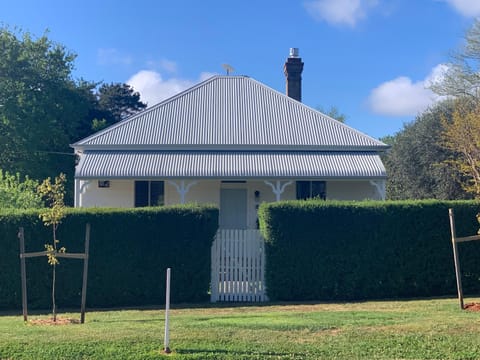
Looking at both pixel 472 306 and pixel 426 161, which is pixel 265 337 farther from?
pixel 426 161

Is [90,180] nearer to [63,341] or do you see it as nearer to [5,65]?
[63,341]

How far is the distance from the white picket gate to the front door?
8.66 meters

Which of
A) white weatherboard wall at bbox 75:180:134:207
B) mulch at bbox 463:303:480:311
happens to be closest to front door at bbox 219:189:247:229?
white weatherboard wall at bbox 75:180:134:207

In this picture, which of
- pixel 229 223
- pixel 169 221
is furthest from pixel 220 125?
pixel 169 221

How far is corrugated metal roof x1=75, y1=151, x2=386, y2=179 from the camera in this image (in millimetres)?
→ 19156

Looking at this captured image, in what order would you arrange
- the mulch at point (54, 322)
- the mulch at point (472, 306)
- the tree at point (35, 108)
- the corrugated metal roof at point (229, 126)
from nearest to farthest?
the mulch at point (54, 322) < the mulch at point (472, 306) < the corrugated metal roof at point (229, 126) < the tree at point (35, 108)

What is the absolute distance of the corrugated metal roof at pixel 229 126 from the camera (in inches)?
805

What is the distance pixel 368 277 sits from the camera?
38.0 ft

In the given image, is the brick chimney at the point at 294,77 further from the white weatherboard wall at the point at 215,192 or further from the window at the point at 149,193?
the window at the point at 149,193

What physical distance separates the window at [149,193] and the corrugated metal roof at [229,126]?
1.48 metres

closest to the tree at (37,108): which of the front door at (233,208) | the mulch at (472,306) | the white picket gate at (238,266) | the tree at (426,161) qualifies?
the front door at (233,208)

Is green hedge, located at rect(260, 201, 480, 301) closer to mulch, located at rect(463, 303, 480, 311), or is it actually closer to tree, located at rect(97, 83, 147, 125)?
mulch, located at rect(463, 303, 480, 311)

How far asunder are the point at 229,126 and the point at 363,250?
11.0 metres

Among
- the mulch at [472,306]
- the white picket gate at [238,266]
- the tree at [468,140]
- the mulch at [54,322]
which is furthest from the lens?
the tree at [468,140]
